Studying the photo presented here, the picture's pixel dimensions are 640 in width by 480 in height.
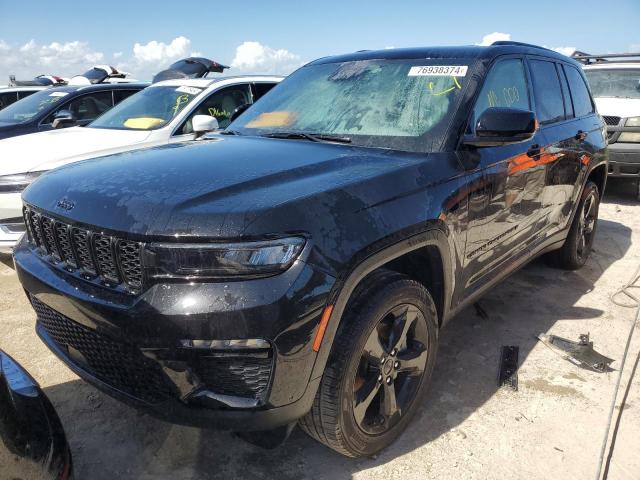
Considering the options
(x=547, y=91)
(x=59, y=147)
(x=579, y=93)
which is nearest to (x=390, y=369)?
(x=547, y=91)

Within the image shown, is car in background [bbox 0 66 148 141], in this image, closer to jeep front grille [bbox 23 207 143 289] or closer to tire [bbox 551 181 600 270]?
jeep front grille [bbox 23 207 143 289]

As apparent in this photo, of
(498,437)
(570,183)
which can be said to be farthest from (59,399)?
(570,183)

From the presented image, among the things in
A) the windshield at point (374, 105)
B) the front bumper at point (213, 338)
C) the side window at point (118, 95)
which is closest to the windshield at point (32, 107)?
the side window at point (118, 95)

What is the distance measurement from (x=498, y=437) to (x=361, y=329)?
1.03 metres

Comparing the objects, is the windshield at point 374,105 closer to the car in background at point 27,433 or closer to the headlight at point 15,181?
the car in background at point 27,433

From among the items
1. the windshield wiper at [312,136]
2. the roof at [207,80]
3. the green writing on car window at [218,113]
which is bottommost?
the green writing on car window at [218,113]

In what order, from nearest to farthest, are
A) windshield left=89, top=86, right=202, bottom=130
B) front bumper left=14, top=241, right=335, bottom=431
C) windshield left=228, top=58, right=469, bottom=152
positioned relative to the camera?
front bumper left=14, top=241, right=335, bottom=431 → windshield left=228, top=58, right=469, bottom=152 → windshield left=89, top=86, right=202, bottom=130

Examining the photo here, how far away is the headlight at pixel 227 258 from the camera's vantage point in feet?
5.60

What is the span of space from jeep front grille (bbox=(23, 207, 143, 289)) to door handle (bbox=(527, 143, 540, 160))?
94.2 inches

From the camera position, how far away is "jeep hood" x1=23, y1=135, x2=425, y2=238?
1.75 m

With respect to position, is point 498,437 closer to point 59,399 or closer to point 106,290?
point 106,290

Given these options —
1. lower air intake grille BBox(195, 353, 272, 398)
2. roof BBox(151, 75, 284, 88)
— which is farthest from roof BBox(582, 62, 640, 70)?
lower air intake grille BBox(195, 353, 272, 398)

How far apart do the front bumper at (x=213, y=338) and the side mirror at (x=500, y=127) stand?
1.25 metres

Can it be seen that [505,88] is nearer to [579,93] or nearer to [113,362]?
[579,93]
